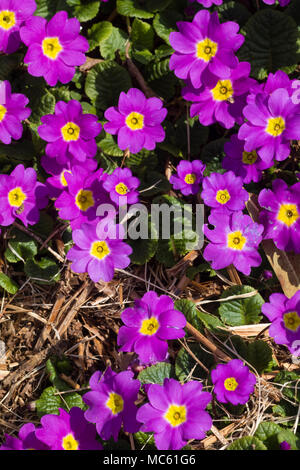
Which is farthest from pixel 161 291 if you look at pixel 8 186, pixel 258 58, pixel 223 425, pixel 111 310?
pixel 258 58

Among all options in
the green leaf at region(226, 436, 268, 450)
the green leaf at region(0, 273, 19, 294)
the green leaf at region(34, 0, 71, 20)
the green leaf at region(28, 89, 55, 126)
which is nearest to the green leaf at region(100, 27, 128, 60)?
the green leaf at region(34, 0, 71, 20)

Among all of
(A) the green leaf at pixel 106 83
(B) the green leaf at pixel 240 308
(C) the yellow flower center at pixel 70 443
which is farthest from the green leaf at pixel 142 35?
(C) the yellow flower center at pixel 70 443

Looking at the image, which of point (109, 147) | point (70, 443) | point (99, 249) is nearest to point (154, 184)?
point (109, 147)

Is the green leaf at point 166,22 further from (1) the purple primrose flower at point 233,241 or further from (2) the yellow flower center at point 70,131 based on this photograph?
(1) the purple primrose flower at point 233,241

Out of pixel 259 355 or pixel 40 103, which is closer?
pixel 259 355

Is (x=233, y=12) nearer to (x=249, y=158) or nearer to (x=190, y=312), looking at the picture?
(x=249, y=158)
